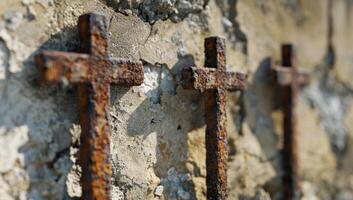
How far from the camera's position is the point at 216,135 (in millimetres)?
1601

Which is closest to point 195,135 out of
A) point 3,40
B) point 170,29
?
point 170,29

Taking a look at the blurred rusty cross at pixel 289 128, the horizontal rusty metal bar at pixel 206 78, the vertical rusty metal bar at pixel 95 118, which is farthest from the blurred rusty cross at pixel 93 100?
the blurred rusty cross at pixel 289 128

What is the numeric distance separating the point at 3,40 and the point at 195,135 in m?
0.77

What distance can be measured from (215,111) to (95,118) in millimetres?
489

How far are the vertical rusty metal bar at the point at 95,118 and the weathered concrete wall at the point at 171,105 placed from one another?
2.7 inches

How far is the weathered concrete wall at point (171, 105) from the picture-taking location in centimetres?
123

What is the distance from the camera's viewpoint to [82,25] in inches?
50.6

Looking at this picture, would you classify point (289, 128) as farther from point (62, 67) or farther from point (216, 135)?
point (62, 67)

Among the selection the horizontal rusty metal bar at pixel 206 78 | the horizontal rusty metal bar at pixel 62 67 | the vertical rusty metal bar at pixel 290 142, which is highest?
the horizontal rusty metal bar at pixel 62 67

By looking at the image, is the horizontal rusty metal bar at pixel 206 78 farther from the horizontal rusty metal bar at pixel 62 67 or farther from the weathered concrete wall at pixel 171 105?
the horizontal rusty metal bar at pixel 62 67

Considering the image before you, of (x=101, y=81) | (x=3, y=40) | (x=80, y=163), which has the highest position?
(x=3, y=40)

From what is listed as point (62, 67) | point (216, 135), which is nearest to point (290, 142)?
point (216, 135)

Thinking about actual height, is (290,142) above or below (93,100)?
below

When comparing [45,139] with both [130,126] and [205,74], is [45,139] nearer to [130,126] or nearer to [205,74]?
[130,126]
